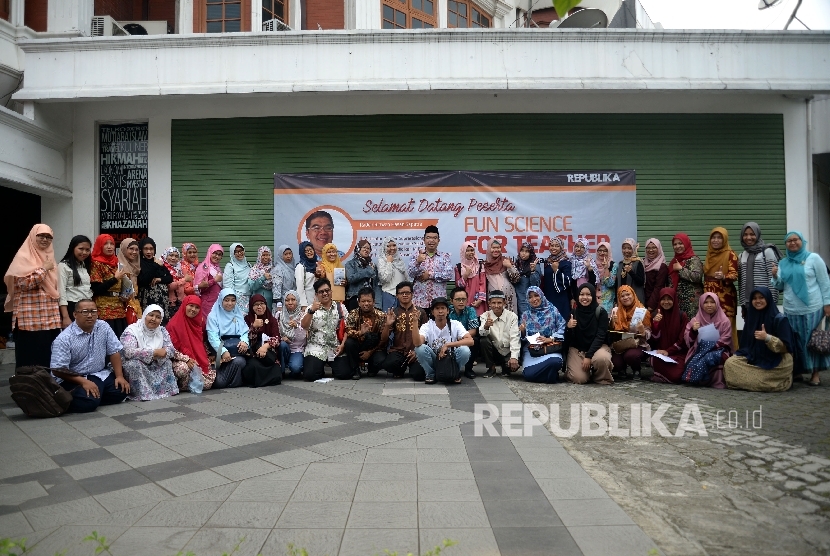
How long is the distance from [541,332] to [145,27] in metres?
9.14

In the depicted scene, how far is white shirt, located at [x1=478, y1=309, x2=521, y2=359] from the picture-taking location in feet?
23.7

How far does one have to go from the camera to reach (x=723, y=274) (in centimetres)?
756

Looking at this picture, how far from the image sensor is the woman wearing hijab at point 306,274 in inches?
317

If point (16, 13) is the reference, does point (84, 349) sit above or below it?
below

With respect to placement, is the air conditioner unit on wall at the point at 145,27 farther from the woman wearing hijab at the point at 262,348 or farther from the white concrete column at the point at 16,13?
the woman wearing hijab at the point at 262,348

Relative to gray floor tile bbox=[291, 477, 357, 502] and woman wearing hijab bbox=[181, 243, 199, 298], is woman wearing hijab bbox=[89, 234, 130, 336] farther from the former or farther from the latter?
gray floor tile bbox=[291, 477, 357, 502]

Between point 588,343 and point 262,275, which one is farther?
point 262,275

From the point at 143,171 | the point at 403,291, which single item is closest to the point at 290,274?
the point at 403,291

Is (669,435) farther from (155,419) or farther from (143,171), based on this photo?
(143,171)

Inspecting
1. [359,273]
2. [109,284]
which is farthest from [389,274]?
[109,284]

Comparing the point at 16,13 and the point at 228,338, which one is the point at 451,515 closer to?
the point at 228,338

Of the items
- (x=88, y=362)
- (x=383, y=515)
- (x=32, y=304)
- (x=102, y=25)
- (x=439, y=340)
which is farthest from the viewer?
(x=102, y=25)

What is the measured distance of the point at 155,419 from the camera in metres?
5.20

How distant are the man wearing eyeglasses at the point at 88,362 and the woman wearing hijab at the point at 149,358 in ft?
0.43
